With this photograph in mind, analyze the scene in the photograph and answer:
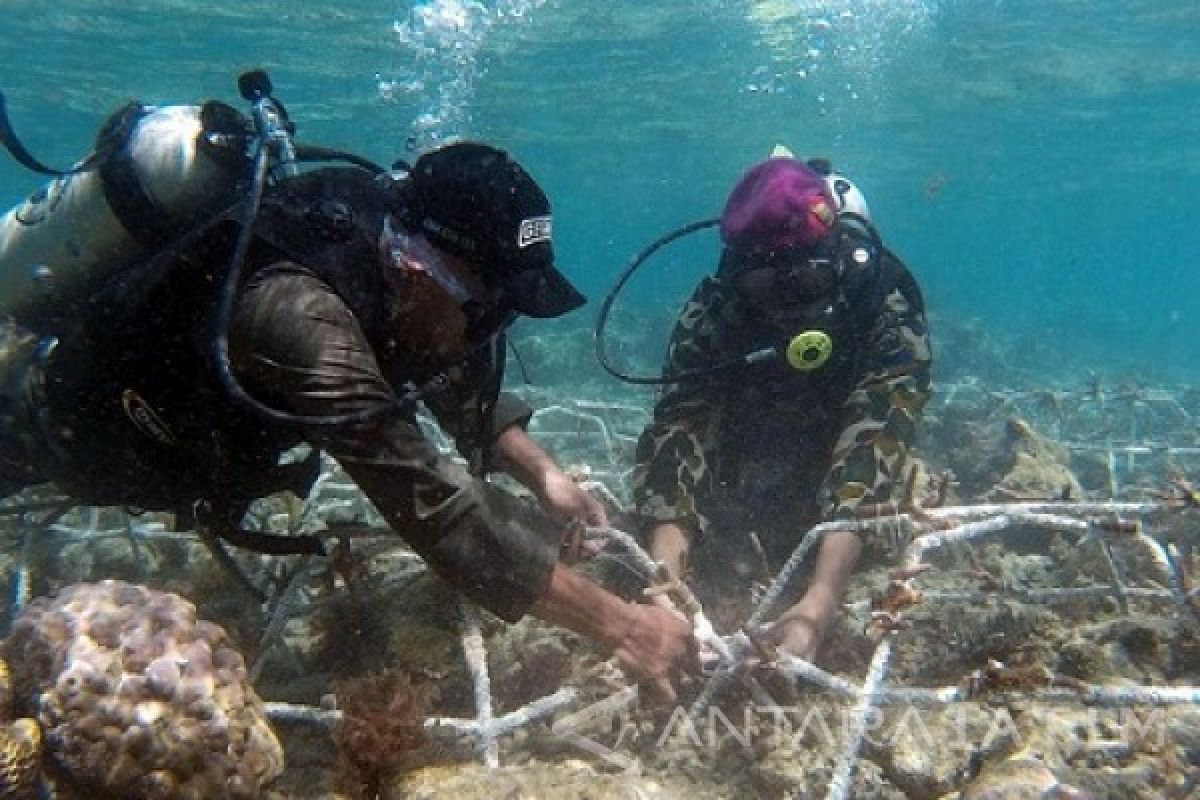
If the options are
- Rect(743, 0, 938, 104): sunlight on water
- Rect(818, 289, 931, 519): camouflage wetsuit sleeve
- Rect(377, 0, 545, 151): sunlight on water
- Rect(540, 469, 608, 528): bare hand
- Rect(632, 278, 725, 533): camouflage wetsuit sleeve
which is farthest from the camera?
Rect(743, 0, 938, 104): sunlight on water

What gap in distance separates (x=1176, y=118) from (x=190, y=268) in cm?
3660

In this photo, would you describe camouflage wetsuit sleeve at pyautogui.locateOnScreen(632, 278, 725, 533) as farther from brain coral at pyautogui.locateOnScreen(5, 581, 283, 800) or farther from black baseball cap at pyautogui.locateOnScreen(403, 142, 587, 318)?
brain coral at pyautogui.locateOnScreen(5, 581, 283, 800)

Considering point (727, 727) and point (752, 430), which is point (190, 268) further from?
point (752, 430)

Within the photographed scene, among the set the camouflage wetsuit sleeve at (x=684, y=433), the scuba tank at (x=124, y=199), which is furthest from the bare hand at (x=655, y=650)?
the scuba tank at (x=124, y=199)

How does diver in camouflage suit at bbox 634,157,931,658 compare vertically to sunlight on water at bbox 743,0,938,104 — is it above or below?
below

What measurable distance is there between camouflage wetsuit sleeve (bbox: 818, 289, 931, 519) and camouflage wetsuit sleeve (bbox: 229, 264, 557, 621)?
6.12 ft

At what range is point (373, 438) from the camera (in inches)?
97.7

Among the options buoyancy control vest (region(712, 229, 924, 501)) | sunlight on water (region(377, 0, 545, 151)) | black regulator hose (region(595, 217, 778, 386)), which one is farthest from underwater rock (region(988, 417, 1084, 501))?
sunlight on water (region(377, 0, 545, 151))

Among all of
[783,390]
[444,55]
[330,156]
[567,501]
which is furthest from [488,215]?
[444,55]

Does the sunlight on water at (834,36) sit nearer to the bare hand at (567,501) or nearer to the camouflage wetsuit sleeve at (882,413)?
the camouflage wetsuit sleeve at (882,413)

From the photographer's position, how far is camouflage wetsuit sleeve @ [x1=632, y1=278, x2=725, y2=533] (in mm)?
4273

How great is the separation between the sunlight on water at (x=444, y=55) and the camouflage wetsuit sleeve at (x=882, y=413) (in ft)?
43.0

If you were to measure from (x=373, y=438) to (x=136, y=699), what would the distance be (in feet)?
3.06

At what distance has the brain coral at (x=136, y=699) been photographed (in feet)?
6.11
